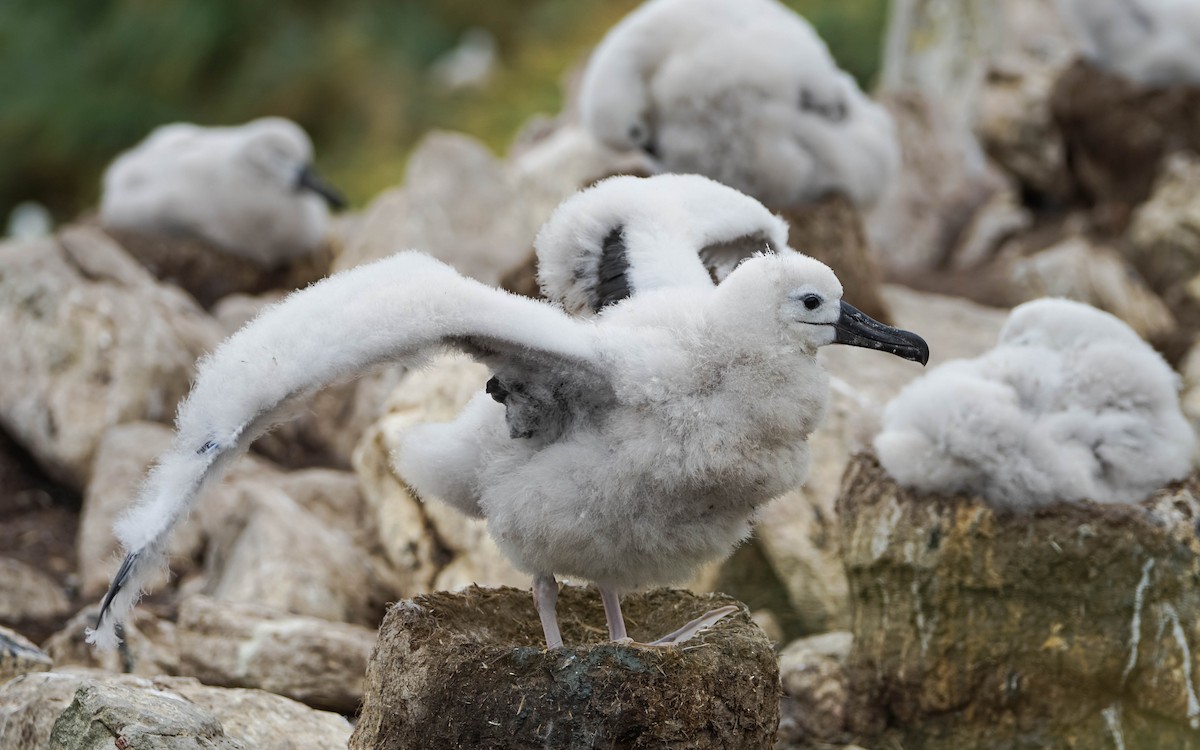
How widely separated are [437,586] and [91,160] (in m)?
13.5

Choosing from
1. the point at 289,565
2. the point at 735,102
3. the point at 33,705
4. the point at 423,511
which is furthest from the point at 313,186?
the point at 33,705

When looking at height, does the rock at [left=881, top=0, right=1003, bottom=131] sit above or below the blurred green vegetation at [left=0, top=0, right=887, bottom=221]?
above

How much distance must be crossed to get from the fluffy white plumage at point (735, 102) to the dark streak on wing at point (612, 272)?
303cm

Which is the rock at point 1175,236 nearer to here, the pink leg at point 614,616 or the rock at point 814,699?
the rock at point 814,699

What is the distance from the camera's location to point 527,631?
4.62 meters

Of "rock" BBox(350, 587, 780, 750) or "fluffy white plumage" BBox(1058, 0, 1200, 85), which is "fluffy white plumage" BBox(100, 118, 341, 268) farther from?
"rock" BBox(350, 587, 780, 750)

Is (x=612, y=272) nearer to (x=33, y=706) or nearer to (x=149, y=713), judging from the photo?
(x=149, y=713)

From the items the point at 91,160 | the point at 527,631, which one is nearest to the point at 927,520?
the point at 527,631

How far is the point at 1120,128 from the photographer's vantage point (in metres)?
10.1

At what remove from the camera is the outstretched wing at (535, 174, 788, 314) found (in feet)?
15.3

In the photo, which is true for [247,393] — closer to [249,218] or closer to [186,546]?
[186,546]

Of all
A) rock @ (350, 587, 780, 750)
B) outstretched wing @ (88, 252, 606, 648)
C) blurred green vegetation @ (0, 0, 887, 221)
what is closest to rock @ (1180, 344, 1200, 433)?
rock @ (350, 587, 780, 750)

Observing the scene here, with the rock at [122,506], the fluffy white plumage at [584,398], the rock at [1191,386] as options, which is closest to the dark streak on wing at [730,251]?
the fluffy white plumage at [584,398]

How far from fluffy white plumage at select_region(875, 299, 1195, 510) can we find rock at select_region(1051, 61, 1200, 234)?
4.87 metres
